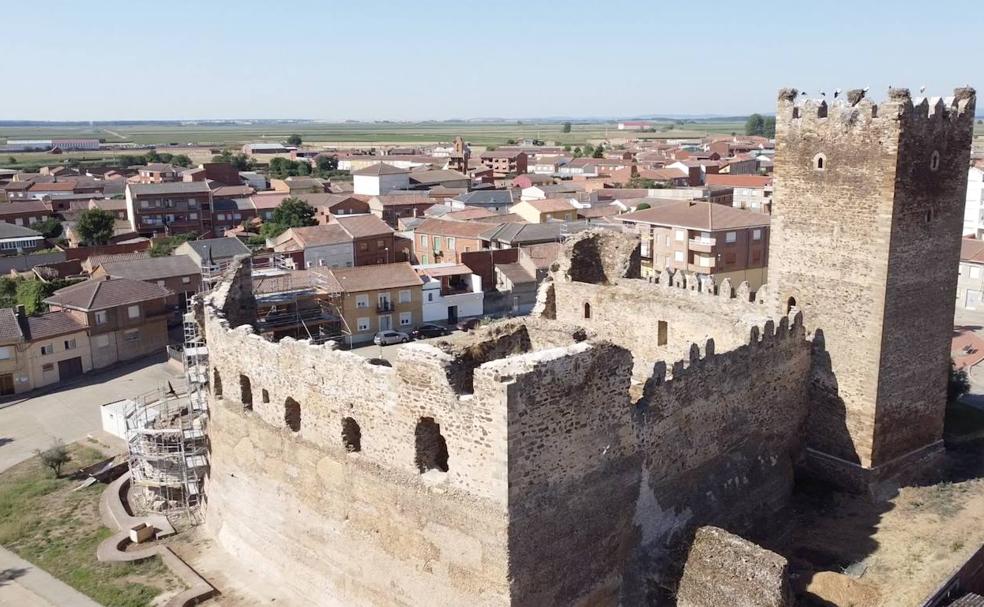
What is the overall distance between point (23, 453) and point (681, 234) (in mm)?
36581

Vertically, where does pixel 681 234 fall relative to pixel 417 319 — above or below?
above

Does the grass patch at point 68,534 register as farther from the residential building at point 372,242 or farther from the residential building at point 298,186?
the residential building at point 298,186

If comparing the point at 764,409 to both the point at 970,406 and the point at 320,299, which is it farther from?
the point at 320,299

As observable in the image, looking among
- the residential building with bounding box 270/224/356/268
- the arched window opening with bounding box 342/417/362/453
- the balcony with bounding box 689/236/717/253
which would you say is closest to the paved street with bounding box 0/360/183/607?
the arched window opening with bounding box 342/417/362/453

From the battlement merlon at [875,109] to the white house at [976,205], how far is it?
4949 centimetres

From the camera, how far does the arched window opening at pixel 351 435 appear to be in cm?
1698

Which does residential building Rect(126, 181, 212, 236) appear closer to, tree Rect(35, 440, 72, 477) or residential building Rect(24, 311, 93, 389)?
residential building Rect(24, 311, 93, 389)

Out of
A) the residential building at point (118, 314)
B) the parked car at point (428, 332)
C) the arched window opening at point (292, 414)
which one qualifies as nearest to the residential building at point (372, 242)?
the parked car at point (428, 332)

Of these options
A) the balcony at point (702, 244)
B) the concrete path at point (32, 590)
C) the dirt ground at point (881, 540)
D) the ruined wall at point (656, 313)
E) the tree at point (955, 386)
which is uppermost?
the ruined wall at point (656, 313)

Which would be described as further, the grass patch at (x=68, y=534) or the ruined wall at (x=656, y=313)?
the ruined wall at (x=656, y=313)

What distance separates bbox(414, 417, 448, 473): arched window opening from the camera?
50.8ft

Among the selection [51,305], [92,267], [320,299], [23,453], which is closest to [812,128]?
[320,299]

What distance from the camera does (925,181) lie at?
2039cm

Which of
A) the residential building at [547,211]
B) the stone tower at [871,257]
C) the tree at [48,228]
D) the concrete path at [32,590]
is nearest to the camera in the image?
the concrete path at [32,590]
